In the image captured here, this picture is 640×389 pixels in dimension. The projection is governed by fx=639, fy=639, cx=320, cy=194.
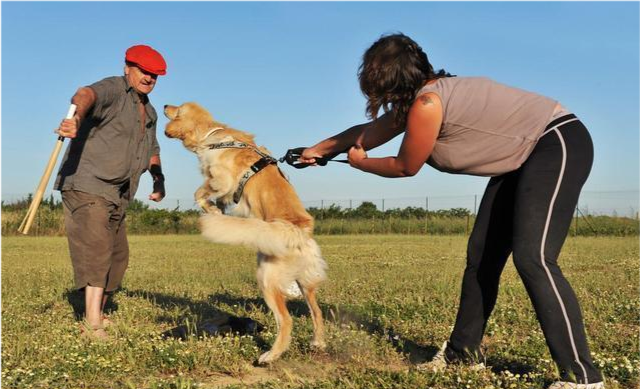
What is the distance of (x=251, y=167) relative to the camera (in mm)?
5793

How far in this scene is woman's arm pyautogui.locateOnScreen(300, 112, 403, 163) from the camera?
4395 mm

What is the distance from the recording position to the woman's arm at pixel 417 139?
3.60m

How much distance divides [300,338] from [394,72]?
251 cm

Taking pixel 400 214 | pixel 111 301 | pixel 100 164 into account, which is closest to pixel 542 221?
pixel 100 164

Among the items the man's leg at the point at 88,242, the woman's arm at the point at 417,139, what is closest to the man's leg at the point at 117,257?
the man's leg at the point at 88,242

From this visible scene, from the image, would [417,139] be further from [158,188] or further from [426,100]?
[158,188]

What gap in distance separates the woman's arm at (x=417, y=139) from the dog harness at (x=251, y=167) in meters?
1.99

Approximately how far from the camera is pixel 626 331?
548 centimetres

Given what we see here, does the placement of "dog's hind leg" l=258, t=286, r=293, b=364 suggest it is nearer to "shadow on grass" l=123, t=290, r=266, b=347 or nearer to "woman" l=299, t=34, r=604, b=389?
"shadow on grass" l=123, t=290, r=266, b=347

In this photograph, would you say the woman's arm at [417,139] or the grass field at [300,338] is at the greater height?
the woman's arm at [417,139]

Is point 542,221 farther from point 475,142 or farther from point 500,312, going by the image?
point 500,312

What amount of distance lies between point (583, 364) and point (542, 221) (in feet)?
2.69

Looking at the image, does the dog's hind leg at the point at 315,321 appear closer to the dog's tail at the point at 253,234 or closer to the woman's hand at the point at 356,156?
the dog's tail at the point at 253,234

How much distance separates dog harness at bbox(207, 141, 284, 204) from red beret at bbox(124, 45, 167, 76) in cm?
87
